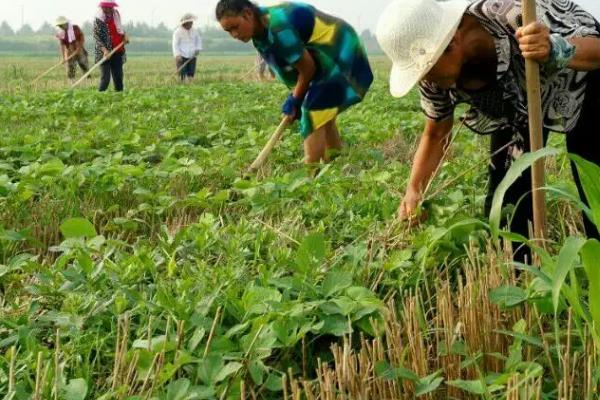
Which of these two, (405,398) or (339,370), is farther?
(405,398)

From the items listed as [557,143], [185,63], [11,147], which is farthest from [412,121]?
[185,63]

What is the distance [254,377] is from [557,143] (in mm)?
3962

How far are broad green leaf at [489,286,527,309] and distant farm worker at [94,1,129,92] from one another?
9.29 metres

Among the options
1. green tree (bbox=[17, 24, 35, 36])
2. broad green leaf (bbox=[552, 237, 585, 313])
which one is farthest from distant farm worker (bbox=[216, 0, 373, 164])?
green tree (bbox=[17, 24, 35, 36])

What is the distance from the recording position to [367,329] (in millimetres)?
1981

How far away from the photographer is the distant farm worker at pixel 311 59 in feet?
13.5

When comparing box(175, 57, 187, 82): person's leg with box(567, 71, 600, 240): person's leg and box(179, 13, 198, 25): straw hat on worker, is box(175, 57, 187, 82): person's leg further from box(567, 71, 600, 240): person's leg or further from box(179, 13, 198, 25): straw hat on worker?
box(567, 71, 600, 240): person's leg

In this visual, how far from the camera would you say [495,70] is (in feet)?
7.97

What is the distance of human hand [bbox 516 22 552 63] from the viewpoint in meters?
1.91

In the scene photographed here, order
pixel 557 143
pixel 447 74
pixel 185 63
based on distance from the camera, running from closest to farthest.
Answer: pixel 447 74
pixel 557 143
pixel 185 63

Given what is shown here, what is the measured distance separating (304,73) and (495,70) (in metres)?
2.07

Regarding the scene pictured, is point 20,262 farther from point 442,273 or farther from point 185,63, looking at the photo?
point 185,63

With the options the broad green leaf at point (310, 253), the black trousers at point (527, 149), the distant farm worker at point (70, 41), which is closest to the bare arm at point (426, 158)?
the black trousers at point (527, 149)

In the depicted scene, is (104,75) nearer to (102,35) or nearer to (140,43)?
(102,35)
